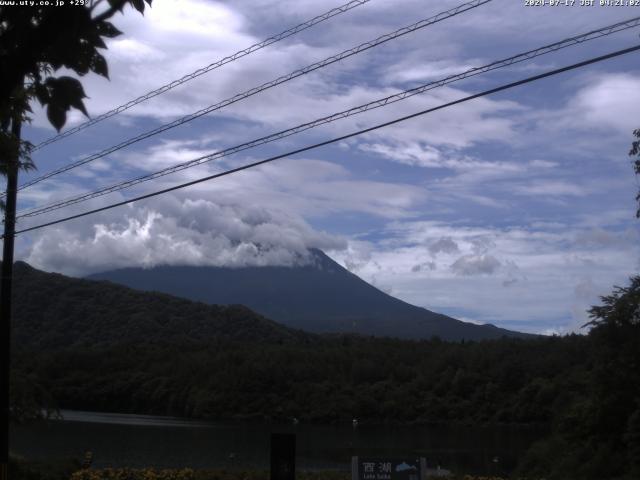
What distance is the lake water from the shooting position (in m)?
36.9

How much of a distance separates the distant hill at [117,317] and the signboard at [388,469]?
103 metres

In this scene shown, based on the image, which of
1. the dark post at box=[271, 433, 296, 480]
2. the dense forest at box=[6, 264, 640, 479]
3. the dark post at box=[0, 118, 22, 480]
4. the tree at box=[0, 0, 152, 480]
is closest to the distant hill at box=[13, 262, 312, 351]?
the dense forest at box=[6, 264, 640, 479]

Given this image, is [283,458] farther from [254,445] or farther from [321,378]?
[321,378]

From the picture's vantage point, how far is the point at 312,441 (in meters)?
57.7

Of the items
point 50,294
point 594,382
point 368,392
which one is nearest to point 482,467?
point 594,382

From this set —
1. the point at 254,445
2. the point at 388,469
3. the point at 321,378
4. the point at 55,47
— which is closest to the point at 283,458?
the point at 388,469

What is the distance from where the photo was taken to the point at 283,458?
12.3m

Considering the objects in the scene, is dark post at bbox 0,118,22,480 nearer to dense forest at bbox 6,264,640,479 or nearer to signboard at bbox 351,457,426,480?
signboard at bbox 351,457,426,480

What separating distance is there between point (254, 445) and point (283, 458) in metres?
38.9

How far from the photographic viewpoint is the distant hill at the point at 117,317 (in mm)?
120125

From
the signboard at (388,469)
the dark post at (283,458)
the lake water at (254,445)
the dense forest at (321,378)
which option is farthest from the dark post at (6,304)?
the dense forest at (321,378)

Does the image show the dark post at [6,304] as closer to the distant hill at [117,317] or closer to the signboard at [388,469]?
the signboard at [388,469]

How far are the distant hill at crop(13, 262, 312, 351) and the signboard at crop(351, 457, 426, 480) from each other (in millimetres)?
103251

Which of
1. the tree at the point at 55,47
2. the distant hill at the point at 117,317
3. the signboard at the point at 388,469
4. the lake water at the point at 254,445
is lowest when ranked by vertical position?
the lake water at the point at 254,445
